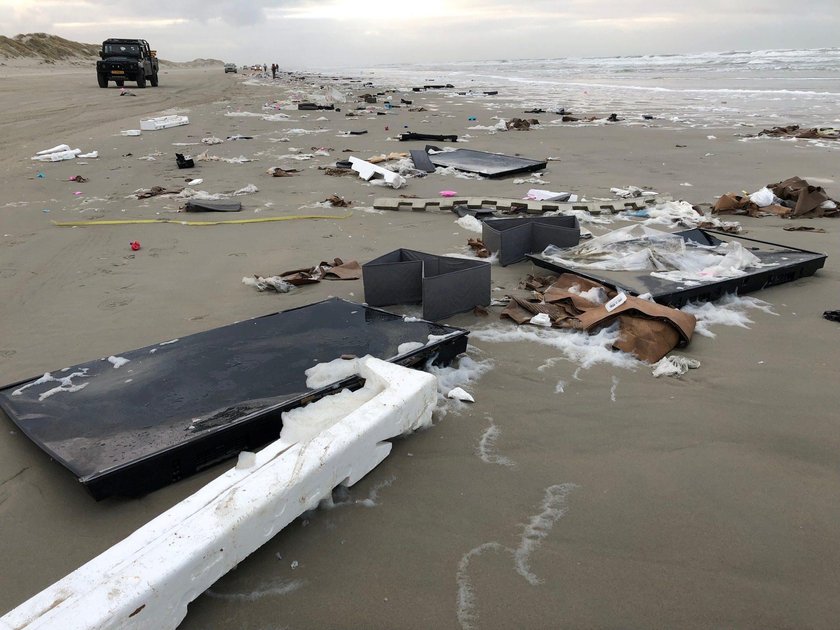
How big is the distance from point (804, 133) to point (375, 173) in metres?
8.70

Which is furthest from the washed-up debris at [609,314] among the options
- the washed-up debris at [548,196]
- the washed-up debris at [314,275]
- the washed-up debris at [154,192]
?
the washed-up debris at [154,192]

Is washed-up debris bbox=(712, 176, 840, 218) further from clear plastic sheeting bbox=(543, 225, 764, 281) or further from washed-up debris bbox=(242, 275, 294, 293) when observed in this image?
washed-up debris bbox=(242, 275, 294, 293)

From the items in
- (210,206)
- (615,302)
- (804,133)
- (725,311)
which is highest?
(804,133)

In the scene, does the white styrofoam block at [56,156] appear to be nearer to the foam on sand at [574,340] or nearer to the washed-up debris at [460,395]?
the foam on sand at [574,340]

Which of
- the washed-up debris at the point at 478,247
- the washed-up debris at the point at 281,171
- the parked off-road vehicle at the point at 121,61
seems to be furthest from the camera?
the parked off-road vehicle at the point at 121,61

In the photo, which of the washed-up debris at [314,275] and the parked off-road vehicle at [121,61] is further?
the parked off-road vehicle at [121,61]

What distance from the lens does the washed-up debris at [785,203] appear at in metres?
5.58

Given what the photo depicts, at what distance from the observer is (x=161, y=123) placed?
12.0 metres

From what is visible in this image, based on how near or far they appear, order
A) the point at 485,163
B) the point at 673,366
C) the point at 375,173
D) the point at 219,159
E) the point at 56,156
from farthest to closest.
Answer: the point at 219,159, the point at 56,156, the point at 485,163, the point at 375,173, the point at 673,366

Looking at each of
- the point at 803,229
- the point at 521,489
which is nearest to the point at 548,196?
the point at 803,229

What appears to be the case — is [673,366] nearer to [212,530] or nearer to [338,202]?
[212,530]

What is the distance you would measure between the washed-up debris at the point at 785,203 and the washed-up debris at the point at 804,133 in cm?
575

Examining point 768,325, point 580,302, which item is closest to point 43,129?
point 580,302

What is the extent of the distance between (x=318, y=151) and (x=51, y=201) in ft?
14.0
